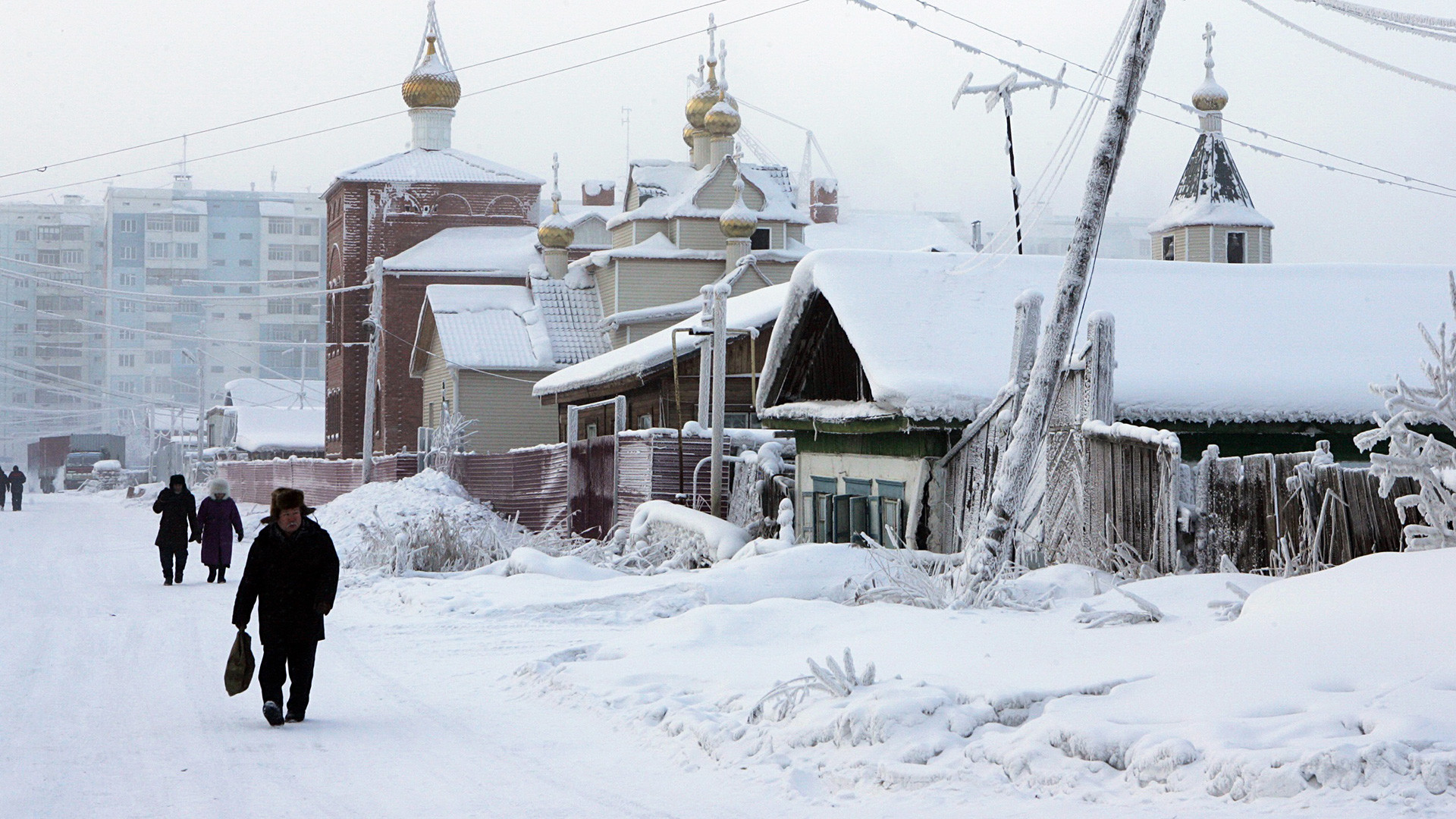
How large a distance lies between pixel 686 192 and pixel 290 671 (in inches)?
1460

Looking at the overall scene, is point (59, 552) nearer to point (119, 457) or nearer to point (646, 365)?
point (646, 365)

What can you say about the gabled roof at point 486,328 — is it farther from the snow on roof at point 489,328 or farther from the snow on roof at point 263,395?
the snow on roof at point 263,395

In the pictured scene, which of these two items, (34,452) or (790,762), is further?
(34,452)

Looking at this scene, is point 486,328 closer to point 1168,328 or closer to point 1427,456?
point 1168,328

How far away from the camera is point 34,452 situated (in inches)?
4879

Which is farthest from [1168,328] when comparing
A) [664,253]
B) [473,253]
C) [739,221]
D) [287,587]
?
[473,253]

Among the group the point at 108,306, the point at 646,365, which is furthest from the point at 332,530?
the point at 108,306

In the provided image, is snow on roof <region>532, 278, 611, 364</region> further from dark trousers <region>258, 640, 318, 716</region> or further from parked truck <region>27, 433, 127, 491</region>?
parked truck <region>27, 433, 127, 491</region>

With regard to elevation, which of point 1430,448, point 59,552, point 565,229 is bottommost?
point 59,552

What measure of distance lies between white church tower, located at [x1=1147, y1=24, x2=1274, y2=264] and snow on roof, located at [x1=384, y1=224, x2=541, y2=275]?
67.5ft

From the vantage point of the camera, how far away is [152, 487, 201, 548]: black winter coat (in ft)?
65.8

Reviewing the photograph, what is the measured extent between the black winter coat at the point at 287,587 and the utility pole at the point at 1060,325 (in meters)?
4.66

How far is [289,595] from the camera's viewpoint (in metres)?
9.53

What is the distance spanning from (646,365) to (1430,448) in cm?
2098
